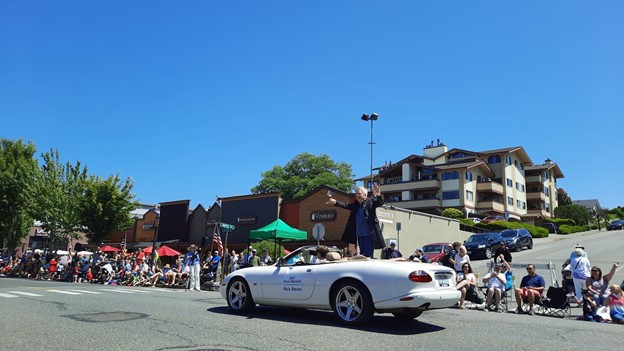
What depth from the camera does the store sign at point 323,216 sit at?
97.7 feet

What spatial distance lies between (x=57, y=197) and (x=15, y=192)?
533 centimetres

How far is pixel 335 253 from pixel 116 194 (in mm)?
27362

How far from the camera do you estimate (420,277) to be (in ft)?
22.2

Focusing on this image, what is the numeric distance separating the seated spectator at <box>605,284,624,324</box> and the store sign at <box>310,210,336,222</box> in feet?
66.9

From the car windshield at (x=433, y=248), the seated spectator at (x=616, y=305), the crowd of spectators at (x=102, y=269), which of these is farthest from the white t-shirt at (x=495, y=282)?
the car windshield at (x=433, y=248)

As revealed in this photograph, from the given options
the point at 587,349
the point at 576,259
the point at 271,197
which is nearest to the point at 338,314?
the point at 587,349

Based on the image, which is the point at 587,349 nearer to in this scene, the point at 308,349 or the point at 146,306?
the point at 308,349

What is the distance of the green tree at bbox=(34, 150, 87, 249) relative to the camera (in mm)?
34969

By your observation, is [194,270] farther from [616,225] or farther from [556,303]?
[616,225]

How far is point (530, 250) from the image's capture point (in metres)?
34.3

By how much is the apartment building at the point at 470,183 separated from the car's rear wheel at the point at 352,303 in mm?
51322

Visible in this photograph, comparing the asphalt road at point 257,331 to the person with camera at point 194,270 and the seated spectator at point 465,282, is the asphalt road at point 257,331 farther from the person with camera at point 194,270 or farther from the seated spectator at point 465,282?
the person with camera at point 194,270

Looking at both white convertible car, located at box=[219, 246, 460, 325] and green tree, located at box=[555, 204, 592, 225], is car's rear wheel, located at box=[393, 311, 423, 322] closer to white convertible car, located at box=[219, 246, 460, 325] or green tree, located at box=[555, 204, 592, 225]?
white convertible car, located at box=[219, 246, 460, 325]

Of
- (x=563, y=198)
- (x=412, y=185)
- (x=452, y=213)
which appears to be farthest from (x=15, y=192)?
(x=563, y=198)
